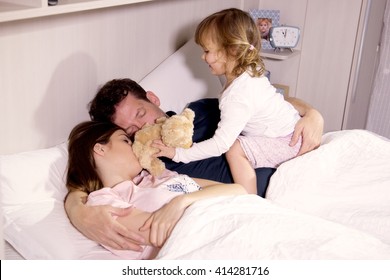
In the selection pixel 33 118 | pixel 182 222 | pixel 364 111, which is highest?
Answer: pixel 33 118

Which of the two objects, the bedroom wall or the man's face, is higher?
the bedroom wall

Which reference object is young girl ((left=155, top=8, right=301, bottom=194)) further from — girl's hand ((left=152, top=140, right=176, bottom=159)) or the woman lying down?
the woman lying down

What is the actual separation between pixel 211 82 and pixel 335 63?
940 millimetres

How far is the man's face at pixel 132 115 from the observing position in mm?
1566

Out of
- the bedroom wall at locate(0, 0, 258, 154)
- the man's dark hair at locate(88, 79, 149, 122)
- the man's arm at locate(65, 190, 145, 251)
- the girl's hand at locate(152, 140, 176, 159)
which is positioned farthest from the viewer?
the man's dark hair at locate(88, 79, 149, 122)

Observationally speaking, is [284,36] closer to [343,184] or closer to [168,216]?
[343,184]

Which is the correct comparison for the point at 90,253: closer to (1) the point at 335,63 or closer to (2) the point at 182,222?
(2) the point at 182,222

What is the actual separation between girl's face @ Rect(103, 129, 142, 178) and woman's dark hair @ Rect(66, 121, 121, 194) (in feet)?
0.07

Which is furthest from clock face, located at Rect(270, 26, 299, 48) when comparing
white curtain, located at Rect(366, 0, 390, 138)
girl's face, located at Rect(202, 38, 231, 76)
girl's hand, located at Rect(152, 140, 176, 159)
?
girl's hand, located at Rect(152, 140, 176, 159)

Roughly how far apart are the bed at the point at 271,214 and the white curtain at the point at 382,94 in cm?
108

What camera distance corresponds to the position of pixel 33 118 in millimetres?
1385

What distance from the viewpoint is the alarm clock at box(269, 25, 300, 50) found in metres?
2.60

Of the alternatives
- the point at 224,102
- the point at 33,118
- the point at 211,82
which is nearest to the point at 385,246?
the point at 224,102

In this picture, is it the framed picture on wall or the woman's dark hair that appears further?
the framed picture on wall
